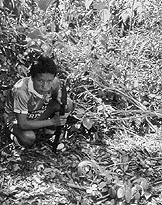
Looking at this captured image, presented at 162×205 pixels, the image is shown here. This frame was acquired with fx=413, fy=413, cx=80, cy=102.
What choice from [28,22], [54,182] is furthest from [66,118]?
[28,22]

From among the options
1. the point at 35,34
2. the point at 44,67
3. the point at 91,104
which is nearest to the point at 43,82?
the point at 44,67

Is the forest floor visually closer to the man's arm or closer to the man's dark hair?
the man's arm

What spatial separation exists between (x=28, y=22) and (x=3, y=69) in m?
0.39

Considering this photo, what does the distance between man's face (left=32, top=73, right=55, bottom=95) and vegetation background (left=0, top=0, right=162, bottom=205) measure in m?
0.35

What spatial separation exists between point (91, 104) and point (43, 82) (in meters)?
0.73

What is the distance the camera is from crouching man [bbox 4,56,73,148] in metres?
2.36

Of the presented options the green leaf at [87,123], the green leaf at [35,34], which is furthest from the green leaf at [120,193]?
the green leaf at [35,34]

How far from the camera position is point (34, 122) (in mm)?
2541

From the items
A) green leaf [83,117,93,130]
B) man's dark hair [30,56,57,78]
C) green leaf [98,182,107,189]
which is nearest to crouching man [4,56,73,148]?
man's dark hair [30,56,57,78]

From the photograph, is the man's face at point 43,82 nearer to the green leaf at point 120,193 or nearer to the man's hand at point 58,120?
the man's hand at point 58,120

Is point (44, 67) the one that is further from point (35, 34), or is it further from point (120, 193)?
point (120, 193)

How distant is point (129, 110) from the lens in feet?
9.71

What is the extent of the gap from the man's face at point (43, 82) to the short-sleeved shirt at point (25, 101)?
0.05m

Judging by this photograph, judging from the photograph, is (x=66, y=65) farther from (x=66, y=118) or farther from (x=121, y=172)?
(x=121, y=172)
